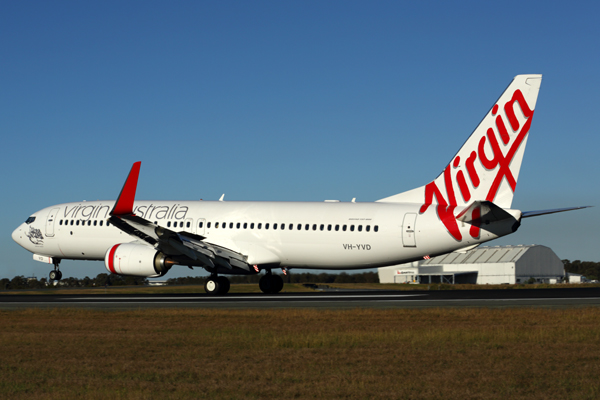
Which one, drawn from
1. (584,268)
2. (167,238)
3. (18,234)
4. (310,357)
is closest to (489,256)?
(584,268)

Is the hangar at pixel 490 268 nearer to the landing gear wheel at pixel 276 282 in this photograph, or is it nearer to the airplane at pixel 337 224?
the landing gear wheel at pixel 276 282

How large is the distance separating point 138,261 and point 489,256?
215ft

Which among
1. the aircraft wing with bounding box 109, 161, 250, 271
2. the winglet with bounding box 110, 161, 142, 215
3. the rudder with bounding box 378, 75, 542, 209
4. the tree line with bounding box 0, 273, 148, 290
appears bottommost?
the tree line with bounding box 0, 273, 148, 290

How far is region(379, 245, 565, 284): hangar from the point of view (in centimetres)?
8306

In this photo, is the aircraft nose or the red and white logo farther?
the aircraft nose

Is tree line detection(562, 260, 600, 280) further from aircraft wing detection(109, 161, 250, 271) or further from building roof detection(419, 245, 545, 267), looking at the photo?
aircraft wing detection(109, 161, 250, 271)

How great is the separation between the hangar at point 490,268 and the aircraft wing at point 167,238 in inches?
2287

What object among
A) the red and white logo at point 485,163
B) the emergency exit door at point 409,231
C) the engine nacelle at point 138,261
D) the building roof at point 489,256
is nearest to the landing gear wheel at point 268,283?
the engine nacelle at point 138,261

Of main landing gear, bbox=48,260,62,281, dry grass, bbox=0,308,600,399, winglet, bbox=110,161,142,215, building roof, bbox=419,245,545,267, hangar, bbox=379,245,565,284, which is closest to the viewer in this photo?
dry grass, bbox=0,308,600,399

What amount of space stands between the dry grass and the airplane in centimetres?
1089

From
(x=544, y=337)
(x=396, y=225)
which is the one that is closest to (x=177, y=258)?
(x=396, y=225)

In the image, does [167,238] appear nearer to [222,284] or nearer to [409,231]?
[222,284]

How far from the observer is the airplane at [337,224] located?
1145 inches

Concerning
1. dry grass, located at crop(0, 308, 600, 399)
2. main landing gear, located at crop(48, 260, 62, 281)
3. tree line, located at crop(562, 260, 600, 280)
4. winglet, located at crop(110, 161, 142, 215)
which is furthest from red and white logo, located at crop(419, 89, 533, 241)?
tree line, located at crop(562, 260, 600, 280)
